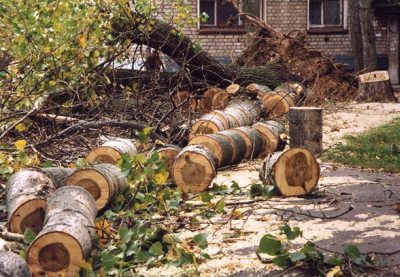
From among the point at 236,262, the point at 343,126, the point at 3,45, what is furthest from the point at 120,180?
the point at 343,126

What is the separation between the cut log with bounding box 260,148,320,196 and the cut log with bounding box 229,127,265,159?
188 cm

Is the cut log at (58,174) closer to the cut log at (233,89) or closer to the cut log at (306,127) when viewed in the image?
the cut log at (306,127)

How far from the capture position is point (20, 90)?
7.51 metres

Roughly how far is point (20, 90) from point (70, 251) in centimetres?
364

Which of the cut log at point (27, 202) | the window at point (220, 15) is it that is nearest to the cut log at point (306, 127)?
the cut log at point (27, 202)

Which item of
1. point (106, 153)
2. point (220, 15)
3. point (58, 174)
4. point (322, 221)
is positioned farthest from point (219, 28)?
point (322, 221)

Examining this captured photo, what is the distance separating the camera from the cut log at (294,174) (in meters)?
6.42

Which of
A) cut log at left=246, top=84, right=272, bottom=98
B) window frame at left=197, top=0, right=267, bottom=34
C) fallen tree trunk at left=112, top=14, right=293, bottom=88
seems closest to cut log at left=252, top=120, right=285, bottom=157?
fallen tree trunk at left=112, top=14, right=293, bottom=88

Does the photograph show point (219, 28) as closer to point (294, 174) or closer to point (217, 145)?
point (217, 145)

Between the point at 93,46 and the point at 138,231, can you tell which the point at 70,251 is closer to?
the point at 138,231

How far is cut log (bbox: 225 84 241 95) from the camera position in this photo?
488 inches

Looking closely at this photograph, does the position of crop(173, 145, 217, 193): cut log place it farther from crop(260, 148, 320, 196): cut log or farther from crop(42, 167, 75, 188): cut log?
crop(42, 167, 75, 188): cut log

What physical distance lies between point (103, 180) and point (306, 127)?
3.76 m

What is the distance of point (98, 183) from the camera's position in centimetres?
→ 563
